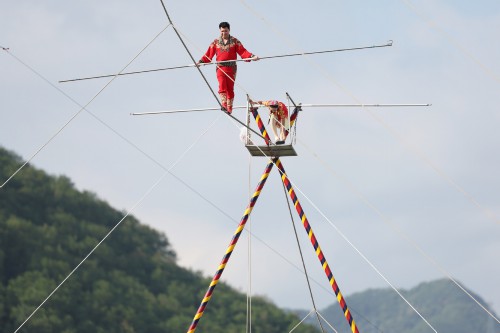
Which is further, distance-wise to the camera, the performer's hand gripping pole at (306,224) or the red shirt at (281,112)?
the red shirt at (281,112)

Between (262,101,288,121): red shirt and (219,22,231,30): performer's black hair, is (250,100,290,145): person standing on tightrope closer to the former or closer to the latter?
(262,101,288,121): red shirt

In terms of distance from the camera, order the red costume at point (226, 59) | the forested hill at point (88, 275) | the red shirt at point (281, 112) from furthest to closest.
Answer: the forested hill at point (88, 275) < the red shirt at point (281, 112) < the red costume at point (226, 59)

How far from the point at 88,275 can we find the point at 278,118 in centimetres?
5718

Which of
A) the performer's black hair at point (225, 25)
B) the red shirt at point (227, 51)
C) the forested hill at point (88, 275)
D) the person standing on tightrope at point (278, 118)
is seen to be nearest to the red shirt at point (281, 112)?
the person standing on tightrope at point (278, 118)

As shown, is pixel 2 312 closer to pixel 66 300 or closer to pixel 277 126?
pixel 66 300

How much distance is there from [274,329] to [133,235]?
46.8ft

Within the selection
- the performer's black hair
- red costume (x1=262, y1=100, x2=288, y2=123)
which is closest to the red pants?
the performer's black hair

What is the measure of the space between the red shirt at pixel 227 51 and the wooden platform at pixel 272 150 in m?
1.24

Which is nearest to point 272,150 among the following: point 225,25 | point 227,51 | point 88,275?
point 227,51

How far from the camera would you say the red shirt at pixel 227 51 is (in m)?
15.9

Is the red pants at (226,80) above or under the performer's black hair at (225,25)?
under

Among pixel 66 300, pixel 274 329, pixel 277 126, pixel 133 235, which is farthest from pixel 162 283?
pixel 277 126

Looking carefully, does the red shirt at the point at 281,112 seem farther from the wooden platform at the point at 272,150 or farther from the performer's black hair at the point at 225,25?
the performer's black hair at the point at 225,25

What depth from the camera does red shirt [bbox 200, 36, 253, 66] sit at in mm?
15945
